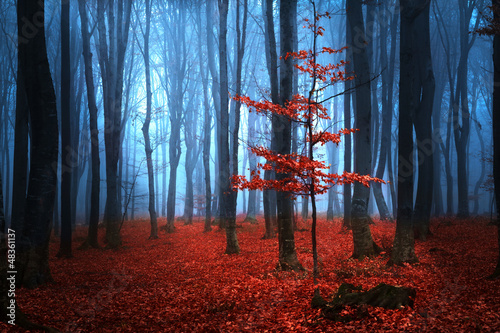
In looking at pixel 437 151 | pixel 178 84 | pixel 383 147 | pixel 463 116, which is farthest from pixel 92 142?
pixel 437 151

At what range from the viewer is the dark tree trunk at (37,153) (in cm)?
721

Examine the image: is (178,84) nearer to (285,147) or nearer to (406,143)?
(285,147)

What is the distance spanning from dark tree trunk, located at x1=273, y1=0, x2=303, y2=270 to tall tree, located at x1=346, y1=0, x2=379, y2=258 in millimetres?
2219

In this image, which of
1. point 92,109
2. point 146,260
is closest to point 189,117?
point 92,109

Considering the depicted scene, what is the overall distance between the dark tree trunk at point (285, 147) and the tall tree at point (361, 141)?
222 centimetres

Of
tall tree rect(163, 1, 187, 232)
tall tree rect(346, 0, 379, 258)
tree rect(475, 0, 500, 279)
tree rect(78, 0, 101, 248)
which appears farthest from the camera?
tall tree rect(163, 1, 187, 232)

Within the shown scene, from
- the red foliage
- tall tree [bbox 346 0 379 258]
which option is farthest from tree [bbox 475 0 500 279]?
tall tree [bbox 346 0 379 258]

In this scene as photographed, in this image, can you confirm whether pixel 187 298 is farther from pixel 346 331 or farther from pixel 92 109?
pixel 92 109

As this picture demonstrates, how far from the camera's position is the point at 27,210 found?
7180 millimetres

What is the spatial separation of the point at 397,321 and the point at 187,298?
409 centimetres

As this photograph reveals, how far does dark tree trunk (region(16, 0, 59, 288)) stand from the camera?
284 inches

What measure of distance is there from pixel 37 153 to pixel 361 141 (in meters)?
8.80

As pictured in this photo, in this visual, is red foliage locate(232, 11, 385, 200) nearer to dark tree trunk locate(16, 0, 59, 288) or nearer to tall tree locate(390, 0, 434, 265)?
tall tree locate(390, 0, 434, 265)

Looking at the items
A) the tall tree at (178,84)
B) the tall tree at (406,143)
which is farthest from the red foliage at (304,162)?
the tall tree at (178,84)
